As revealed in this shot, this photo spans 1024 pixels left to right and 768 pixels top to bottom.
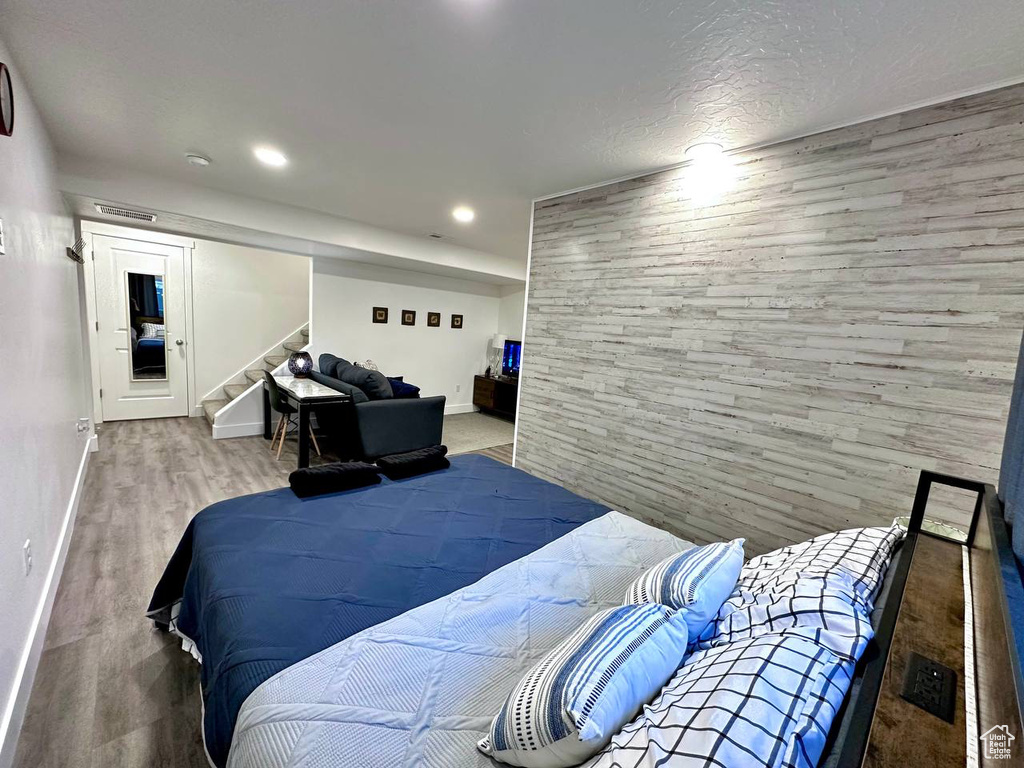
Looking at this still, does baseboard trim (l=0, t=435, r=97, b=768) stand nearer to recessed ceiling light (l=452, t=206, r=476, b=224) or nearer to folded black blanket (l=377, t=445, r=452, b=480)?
folded black blanket (l=377, t=445, r=452, b=480)

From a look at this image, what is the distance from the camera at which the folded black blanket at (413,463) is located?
2.29 meters

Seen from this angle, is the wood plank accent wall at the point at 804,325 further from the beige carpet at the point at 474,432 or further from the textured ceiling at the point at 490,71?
the beige carpet at the point at 474,432

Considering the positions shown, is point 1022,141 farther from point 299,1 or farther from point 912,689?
point 299,1

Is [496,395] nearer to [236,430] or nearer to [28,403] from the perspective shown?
[236,430]

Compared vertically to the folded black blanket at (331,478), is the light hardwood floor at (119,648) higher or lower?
lower

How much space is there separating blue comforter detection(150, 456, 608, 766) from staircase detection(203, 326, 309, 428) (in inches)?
154

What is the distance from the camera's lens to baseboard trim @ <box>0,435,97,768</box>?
4.18 ft

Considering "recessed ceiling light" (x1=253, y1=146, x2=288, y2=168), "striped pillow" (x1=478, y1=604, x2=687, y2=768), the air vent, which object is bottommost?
"striped pillow" (x1=478, y1=604, x2=687, y2=768)

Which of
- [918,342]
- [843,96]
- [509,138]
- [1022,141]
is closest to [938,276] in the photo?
[918,342]

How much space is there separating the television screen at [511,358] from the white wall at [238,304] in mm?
3159

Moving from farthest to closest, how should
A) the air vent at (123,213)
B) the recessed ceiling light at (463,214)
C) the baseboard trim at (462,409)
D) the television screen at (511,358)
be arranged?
1. the baseboard trim at (462,409)
2. the television screen at (511,358)
3. the recessed ceiling light at (463,214)
4. the air vent at (123,213)

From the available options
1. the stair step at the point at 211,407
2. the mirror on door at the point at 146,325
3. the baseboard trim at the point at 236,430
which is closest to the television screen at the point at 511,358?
the baseboard trim at the point at 236,430

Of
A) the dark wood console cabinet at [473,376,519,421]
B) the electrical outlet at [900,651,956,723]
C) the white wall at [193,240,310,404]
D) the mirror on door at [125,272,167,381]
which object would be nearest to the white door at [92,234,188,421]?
the mirror on door at [125,272,167,381]

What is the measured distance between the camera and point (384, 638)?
1.14 meters
